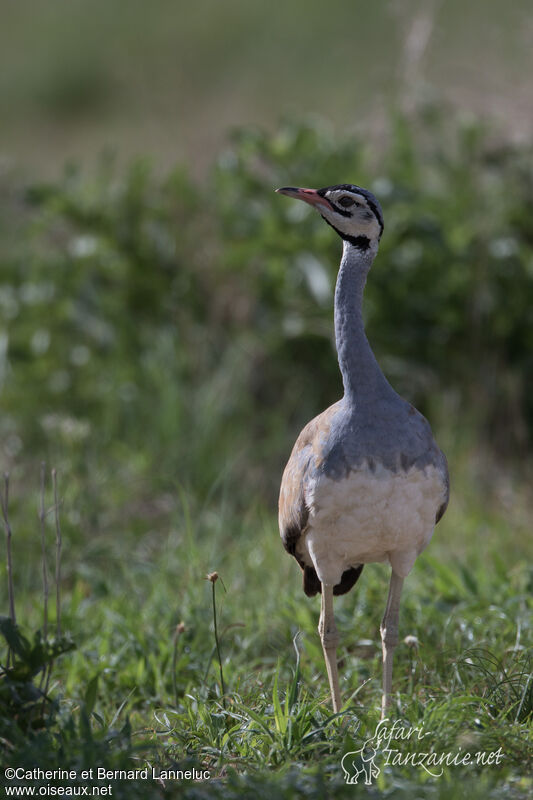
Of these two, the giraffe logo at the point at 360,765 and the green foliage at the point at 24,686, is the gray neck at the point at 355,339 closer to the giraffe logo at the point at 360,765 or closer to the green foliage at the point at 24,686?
the giraffe logo at the point at 360,765

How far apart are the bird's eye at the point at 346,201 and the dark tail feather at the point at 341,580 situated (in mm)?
1344

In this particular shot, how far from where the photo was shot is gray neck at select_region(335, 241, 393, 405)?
3244 mm

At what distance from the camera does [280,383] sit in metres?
6.66

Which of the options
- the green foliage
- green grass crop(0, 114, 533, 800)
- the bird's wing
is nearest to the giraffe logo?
the bird's wing

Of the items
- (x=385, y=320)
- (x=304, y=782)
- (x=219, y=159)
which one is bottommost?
(x=304, y=782)

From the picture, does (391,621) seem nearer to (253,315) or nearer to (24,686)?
(24,686)

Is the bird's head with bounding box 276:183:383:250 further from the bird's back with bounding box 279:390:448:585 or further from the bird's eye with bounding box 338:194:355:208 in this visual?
the bird's back with bounding box 279:390:448:585

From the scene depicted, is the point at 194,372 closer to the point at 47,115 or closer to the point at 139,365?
the point at 139,365

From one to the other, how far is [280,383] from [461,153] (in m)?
1.97

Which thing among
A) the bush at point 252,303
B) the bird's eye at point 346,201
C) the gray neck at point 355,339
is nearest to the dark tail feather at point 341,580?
the gray neck at point 355,339

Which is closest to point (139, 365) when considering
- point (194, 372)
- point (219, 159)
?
point (194, 372)

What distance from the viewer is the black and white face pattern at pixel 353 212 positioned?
10.7 ft

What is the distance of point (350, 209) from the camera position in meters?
Answer: 3.29

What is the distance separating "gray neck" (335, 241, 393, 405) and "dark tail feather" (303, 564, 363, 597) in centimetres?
78
